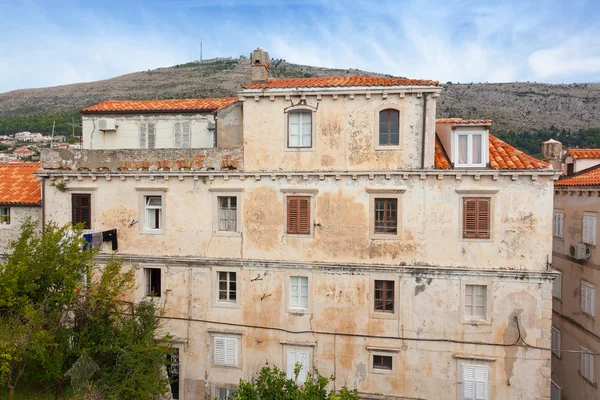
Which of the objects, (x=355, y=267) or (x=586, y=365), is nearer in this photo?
(x=355, y=267)

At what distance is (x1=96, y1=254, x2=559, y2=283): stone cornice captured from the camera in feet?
58.6

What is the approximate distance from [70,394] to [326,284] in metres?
12.6

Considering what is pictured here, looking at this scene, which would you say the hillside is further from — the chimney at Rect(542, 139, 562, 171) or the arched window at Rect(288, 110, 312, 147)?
the arched window at Rect(288, 110, 312, 147)

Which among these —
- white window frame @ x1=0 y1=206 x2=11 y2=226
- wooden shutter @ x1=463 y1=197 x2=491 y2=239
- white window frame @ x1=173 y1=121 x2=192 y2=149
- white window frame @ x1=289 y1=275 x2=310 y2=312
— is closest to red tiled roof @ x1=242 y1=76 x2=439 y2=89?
white window frame @ x1=173 y1=121 x2=192 y2=149

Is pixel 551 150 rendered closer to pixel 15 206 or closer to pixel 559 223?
pixel 559 223

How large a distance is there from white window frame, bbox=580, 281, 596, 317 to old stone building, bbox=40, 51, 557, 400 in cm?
567

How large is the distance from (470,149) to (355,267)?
7637 millimetres

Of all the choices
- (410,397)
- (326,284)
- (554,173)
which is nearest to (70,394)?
(326,284)

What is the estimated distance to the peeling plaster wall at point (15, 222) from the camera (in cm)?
2105

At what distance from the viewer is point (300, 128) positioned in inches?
763

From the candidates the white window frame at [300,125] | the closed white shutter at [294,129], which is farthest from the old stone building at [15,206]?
the closed white shutter at [294,129]

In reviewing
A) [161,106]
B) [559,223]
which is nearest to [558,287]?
[559,223]

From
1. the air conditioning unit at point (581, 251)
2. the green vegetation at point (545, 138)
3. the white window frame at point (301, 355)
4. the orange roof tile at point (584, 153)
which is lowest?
the white window frame at point (301, 355)

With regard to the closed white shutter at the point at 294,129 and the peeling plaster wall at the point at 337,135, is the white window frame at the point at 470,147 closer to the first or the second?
the peeling plaster wall at the point at 337,135
